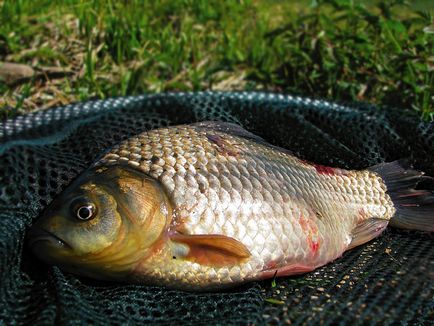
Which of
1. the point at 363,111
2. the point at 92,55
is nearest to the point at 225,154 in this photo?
the point at 363,111

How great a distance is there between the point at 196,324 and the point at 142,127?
1.25 metres

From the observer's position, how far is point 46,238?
183 centimetres

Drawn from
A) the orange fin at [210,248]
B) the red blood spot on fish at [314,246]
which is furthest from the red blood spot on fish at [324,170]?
the orange fin at [210,248]

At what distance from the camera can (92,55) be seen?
156 inches

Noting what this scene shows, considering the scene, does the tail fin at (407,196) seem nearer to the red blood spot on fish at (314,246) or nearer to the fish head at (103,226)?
the red blood spot on fish at (314,246)

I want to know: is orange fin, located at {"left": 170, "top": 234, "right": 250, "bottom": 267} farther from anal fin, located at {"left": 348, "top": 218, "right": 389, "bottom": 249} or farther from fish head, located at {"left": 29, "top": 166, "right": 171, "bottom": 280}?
anal fin, located at {"left": 348, "top": 218, "right": 389, "bottom": 249}

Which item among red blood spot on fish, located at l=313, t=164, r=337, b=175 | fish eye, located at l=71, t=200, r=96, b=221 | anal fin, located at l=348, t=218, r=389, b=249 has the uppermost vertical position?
red blood spot on fish, located at l=313, t=164, r=337, b=175

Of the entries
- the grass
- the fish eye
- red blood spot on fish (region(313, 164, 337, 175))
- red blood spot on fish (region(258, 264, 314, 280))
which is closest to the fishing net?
red blood spot on fish (region(258, 264, 314, 280))

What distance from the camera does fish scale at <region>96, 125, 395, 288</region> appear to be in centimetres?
195

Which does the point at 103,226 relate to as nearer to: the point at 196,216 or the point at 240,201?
the point at 196,216

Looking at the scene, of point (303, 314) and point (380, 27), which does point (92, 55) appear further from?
point (303, 314)

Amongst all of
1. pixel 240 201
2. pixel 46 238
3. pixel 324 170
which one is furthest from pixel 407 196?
pixel 46 238

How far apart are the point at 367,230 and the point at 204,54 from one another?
2.35 meters

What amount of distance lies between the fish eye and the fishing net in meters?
0.19
